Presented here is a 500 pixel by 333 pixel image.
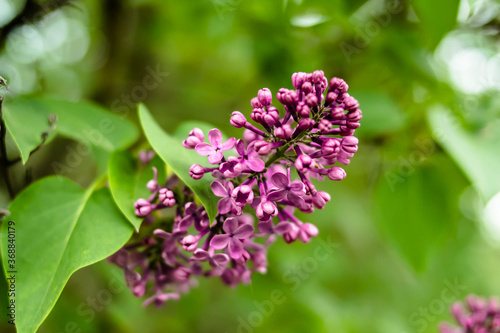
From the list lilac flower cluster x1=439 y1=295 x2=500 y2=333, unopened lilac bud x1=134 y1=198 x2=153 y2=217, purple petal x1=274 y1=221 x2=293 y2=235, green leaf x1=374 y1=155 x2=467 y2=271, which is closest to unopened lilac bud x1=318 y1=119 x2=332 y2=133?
purple petal x1=274 y1=221 x2=293 y2=235

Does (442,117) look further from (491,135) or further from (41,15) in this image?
(41,15)

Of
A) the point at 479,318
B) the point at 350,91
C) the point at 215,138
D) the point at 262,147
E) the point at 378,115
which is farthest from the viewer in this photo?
the point at 350,91

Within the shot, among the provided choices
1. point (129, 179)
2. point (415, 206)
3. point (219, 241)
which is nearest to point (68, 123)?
point (129, 179)

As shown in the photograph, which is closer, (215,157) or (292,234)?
(215,157)

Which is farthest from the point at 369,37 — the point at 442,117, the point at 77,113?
the point at 77,113

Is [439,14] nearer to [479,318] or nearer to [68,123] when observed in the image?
[479,318]

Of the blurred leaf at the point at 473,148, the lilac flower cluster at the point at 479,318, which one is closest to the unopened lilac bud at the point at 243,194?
the blurred leaf at the point at 473,148

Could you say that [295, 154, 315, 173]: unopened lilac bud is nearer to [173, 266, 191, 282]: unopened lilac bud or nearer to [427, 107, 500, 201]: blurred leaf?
[173, 266, 191, 282]: unopened lilac bud

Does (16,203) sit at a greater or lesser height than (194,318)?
greater
